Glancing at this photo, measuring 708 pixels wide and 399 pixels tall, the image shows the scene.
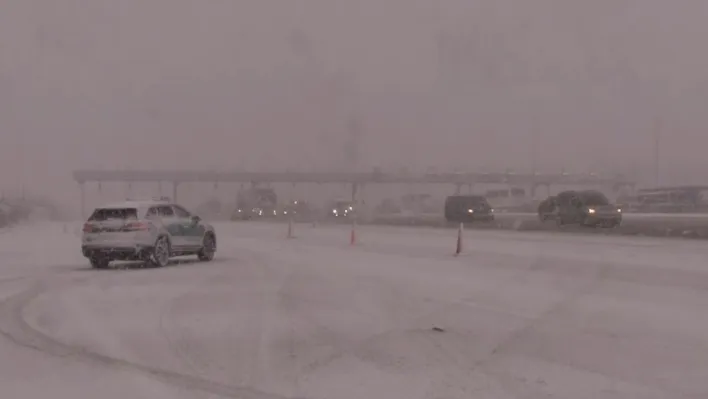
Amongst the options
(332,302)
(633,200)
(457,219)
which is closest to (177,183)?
(633,200)

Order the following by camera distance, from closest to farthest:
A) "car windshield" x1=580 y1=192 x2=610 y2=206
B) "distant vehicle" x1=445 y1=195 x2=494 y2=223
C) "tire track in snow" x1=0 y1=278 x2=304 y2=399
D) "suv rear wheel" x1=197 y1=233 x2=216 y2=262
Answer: "tire track in snow" x1=0 y1=278 x2=304 y2=399, "suv rear wheel" x1=197 y1=233 x2=216 y2=262, "car windshield" x1=580 y1=192 x2=610 y2=206, "distant vehicle" x1=445 y1=195 x2=494 y2=223

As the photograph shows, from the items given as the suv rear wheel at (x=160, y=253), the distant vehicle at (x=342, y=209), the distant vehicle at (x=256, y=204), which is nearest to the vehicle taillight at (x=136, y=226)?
the suv rear wheel at (x=160, y=253)

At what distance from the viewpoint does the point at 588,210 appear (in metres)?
39.7

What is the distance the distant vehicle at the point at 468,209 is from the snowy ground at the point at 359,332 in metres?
30.3

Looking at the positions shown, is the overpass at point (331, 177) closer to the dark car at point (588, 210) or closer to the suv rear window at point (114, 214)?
the dark car at point (588, 210)

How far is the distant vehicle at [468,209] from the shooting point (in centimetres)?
4941

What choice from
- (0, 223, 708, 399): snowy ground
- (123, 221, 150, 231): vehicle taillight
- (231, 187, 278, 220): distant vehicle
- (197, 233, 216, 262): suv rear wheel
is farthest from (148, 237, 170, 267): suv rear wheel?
(231, 187, 278, 220): distant vehicle

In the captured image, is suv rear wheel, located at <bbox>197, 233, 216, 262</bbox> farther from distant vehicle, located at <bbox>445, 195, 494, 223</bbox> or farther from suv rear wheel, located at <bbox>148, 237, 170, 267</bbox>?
distant vehicle, located at <bbox>445, 195, 494, 223</bbox>

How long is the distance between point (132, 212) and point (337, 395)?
566 inches

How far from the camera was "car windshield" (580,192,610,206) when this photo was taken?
1566 inches

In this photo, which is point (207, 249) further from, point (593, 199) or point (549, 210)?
point (549, 210)

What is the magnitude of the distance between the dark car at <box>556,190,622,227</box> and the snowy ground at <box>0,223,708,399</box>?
825 inches

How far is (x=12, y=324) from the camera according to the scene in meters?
10.7

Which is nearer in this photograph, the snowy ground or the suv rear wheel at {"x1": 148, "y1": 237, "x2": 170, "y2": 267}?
the snowy ground
